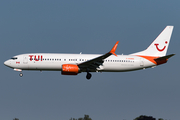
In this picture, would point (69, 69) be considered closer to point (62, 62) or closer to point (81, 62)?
point (62, 62)

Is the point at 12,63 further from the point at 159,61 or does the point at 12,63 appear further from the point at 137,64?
the point at 159,61

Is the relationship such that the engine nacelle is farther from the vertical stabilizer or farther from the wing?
the vertical stabilizer

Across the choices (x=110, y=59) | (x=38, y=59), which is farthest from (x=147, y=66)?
(x=38, y=59)

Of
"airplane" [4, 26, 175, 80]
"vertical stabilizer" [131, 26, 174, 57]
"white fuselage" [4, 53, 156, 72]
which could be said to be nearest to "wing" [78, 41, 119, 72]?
"airplane" [4, 26, 175, 80]

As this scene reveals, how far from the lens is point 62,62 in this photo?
2048 inches

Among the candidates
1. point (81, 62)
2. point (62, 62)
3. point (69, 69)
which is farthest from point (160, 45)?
point (62, 62)

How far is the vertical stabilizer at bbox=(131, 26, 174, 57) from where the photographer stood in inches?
2223

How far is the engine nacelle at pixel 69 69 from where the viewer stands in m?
50.8

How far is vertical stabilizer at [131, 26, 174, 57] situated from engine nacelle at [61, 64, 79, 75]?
1128cm

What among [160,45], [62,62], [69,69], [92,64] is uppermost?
[160,45]

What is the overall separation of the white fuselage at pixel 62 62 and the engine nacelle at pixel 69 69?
1.16 meters

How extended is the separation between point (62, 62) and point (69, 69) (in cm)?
192

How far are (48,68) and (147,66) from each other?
15.8 m

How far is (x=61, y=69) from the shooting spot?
52094 millimetres
